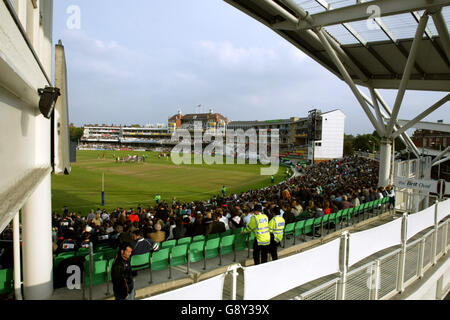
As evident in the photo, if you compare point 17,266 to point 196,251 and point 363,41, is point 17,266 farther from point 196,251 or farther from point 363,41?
point 363,41

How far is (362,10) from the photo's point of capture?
374 inches

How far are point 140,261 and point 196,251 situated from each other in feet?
4.35

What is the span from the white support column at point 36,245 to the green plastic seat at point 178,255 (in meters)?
2.28

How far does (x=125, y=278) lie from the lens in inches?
162

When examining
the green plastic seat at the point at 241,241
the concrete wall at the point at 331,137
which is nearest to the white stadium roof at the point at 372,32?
the green plastic seat at the point at 241,241

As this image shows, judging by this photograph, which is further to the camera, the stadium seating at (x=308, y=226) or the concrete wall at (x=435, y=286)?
the stadium seating at (x=308, y=226)

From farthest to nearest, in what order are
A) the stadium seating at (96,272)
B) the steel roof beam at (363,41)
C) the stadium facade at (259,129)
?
the stadium facade at (259,129) < the steel roof beam at (363,41) < the stadium seating at (96,272)

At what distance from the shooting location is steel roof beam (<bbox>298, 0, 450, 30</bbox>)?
836cm

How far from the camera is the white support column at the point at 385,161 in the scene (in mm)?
15055

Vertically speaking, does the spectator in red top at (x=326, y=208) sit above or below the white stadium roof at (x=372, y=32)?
below

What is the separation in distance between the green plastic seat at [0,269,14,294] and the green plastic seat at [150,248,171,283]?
2.34 metres

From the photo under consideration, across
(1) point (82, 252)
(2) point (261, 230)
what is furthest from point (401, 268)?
(1) point (82, 252)

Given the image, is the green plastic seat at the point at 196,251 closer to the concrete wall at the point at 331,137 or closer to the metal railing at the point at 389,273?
the metal railing at the point at 389,273

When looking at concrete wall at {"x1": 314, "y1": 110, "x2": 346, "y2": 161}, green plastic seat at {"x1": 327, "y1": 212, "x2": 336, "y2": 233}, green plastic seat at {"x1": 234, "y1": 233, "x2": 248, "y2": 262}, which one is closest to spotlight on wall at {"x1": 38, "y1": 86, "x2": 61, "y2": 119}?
green plastic seat at {"x1": 234, "y1": 233, "x2": 248, "y2": 262}
